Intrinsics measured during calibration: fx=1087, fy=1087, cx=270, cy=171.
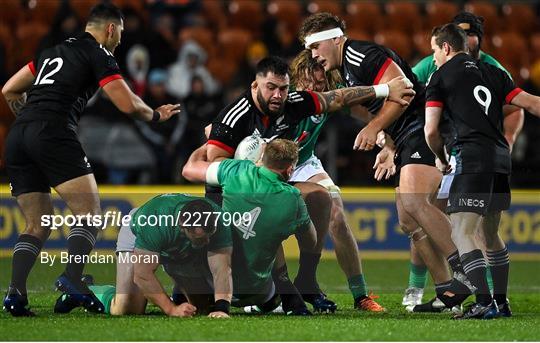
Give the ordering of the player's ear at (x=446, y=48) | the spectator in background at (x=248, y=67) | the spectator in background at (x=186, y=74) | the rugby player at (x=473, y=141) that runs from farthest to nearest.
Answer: the spectator in background at (x=248, y=67), the spectator in background at (x=186, y=74), the player's ear at (x=446, y=48), the rugby player at (x=473, y=141)

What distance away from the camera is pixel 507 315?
7574 millimetres

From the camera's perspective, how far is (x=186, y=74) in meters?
14.3

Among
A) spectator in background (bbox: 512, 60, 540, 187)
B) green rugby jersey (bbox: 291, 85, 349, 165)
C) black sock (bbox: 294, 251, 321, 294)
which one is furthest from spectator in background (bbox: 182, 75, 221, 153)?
black sock (bbox: 294, 251, 321, 294)

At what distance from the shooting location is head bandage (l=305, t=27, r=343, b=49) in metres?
8.31

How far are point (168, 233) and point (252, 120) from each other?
1.22 meters

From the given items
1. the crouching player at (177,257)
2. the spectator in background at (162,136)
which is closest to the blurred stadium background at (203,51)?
the spectator in background at (162,136)

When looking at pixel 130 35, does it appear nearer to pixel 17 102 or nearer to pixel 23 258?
pixel 17 102

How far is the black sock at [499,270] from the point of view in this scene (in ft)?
25.4

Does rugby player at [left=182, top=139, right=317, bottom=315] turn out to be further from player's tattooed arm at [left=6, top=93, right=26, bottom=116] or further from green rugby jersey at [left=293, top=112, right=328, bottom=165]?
player's tattooed arm at [left=6, top=93, right=26, bottom=116]

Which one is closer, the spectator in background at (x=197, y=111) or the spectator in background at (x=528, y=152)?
the spectator in background at (x=197, y=111)

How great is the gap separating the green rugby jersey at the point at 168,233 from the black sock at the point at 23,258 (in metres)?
0.85

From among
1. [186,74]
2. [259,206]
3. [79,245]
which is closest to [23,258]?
[79,245]

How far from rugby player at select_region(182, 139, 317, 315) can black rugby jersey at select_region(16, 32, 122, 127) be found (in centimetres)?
104

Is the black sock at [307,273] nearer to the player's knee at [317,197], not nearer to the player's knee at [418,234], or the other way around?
the player's knee at [317,197]
